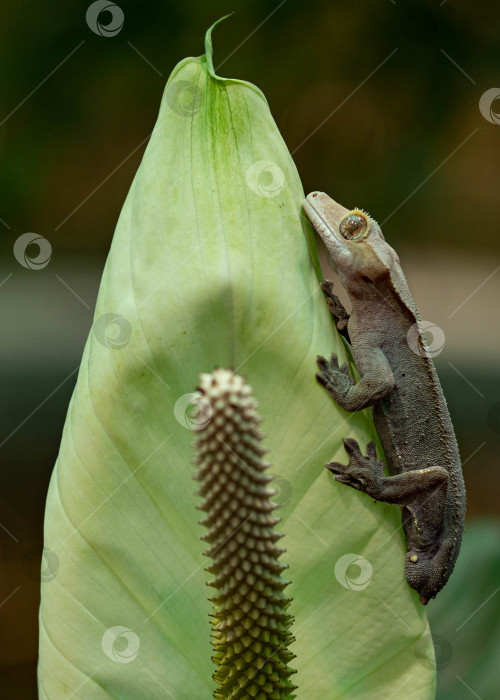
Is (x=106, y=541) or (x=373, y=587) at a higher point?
(x=373, y=587)

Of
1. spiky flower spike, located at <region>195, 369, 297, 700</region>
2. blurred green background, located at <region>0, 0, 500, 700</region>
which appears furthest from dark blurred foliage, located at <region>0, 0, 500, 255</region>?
spiky flower spike, located at <region>195, 369, 297, 700</region>

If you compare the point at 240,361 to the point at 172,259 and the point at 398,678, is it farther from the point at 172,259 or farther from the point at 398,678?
the point at 398,678

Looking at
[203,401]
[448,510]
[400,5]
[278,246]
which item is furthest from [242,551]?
[400,5]

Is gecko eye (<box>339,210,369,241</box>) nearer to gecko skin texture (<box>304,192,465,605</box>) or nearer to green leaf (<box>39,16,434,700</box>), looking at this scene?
gecko skin texture (<box>304,192,465,605</box>)

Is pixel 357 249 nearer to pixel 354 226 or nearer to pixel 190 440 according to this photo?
pixel 354 226

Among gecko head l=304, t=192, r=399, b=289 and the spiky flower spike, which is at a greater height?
gecko head l=304, t=192, r=399, b=289

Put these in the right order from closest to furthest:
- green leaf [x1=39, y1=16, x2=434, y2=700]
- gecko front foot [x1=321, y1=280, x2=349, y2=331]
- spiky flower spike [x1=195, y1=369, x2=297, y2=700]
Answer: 1. spiky flower spike [x1=195, y1=369, x2=297, y2=700]
2. green leaf [x1=39, y1=16, x2=434, y2=700]
3. gecko front foot [x1=321, y1=280, x2=349, y2=331]
